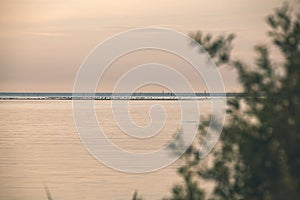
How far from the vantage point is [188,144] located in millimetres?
9195

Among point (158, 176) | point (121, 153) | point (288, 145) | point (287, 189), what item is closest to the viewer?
point (287, 189)

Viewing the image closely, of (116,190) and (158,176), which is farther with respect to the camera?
(158,176)

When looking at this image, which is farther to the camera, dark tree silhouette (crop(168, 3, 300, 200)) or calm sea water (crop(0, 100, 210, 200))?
calm sea water (crop(0, 100, 210, 200))

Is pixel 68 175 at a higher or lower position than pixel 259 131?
higher

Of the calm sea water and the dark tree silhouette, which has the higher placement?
the calm sea water

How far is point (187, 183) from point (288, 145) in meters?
1.68

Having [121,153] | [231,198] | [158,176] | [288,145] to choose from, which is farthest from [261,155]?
[121,153]

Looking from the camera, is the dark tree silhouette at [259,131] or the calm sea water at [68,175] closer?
the dark tree silhouette at [259,131]

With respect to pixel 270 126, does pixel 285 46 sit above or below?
above

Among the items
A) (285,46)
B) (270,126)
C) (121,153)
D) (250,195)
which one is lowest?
(250,195)

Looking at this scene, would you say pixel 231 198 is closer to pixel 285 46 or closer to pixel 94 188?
pixel 285 46

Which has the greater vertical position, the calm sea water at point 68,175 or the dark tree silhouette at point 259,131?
the calm sea water at point 68,175

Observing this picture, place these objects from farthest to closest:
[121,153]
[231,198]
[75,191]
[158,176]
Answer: [121,153] < [158,176] < [75,191] < [231,198]

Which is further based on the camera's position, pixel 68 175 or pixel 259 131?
pixel 68 175
